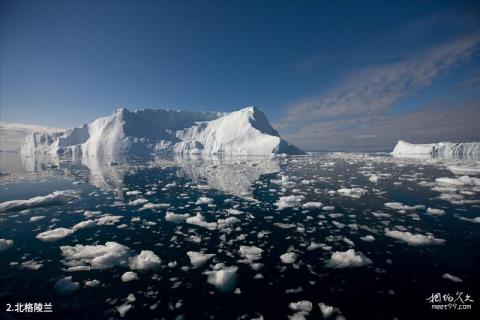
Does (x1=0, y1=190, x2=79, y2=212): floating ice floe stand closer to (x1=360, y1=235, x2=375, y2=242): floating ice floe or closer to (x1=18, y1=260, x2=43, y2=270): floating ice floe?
(x1=18, y1=260, x2=43, y2=270): floating ice floe

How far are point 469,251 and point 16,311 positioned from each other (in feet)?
39.1

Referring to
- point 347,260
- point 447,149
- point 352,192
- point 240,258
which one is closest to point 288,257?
point 240,258

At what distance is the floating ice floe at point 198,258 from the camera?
22.4ft

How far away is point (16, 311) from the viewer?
16.1ft

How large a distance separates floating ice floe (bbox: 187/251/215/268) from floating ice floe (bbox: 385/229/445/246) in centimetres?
656

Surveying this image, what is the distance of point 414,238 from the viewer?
8.27 metres

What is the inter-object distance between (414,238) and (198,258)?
7.33 m

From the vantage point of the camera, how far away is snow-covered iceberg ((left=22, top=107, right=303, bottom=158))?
78750mm

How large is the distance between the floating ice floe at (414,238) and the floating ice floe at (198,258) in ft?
21.5

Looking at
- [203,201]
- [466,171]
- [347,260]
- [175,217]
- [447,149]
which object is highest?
[447,149]

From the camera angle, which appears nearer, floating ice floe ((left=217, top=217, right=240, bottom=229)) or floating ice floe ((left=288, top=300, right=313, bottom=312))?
floating ice floe ((left=288, top=300, right=313, bottom=312))

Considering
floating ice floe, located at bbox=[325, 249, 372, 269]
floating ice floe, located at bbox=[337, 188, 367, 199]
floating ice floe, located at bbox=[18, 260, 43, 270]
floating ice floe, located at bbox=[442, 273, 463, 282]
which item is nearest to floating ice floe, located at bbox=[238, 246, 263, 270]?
floating ice floe, located at bbox=[325, 249, 372, 269]

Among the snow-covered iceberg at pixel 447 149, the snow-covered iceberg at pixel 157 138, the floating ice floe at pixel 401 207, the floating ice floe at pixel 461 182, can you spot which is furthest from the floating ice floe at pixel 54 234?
the snow-covered iceberg at pixel 447 149

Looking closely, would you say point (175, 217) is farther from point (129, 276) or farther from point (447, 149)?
point (447, 149)
